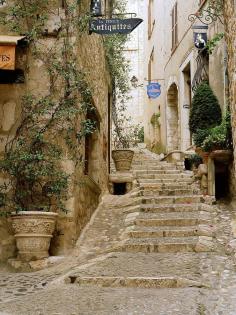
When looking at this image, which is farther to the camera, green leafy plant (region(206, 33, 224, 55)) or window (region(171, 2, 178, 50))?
window (region(171, 2, 178, 50))

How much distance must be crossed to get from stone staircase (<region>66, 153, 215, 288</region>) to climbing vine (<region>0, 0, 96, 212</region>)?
110cm

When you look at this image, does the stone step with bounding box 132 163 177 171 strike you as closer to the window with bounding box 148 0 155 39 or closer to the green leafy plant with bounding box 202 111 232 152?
the green leafy plant with bounding box 202 111 232 152

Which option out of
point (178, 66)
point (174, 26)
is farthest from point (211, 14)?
point (174, 26)

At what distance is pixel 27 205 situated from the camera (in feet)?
19.0

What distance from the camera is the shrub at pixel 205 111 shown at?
392 inches

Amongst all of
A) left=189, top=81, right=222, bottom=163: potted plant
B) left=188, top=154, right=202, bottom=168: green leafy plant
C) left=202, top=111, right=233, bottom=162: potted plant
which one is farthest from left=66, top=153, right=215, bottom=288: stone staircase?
left=189, top=81, right=222, bottom=163: potted plant

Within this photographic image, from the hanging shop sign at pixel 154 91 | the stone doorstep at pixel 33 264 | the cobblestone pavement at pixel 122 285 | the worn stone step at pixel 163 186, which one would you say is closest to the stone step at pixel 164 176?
the worn stone step at pixel 163 186

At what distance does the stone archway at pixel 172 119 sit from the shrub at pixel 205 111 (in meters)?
4.58

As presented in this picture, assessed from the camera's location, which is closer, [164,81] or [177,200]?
[177,200]

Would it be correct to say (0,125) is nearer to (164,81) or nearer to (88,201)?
(88,201)

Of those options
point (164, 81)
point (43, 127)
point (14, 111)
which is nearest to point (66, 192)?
point (43, 127)

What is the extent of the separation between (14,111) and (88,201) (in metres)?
1.94

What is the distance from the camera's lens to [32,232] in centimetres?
539

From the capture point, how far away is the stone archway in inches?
594
